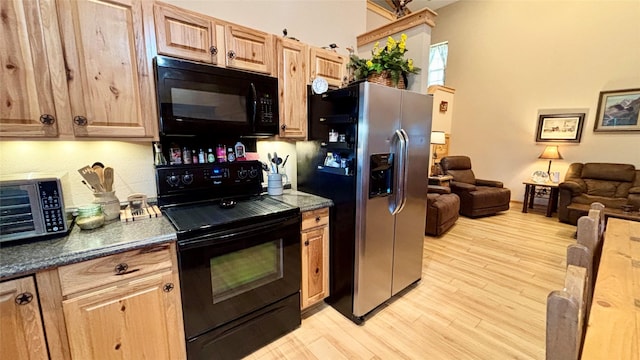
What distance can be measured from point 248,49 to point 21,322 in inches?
69.5

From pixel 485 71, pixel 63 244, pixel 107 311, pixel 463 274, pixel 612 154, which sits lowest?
pixel 463 274

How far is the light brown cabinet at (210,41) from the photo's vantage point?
1.47 meters

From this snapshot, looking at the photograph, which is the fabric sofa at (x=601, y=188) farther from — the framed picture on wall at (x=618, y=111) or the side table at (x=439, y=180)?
the side table at (x=439, y=180)

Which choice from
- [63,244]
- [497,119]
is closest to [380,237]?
[63,244]

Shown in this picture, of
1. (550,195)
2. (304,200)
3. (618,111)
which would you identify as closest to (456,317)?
(304,200)

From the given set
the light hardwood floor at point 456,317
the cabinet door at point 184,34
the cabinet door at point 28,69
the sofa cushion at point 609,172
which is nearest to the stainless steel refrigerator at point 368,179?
the light hardwood floor at point 456,317

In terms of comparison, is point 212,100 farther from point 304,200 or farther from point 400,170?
point 400,170

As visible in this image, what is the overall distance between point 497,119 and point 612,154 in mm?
1859

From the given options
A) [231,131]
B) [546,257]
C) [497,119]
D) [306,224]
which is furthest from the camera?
[497,119]

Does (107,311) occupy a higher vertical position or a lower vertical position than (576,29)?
lower

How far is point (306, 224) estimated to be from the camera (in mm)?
1872

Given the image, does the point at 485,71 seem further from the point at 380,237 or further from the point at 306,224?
the point at 306,224

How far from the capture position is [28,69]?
45.5 inches

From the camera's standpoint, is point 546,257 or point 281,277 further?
point 546,257
